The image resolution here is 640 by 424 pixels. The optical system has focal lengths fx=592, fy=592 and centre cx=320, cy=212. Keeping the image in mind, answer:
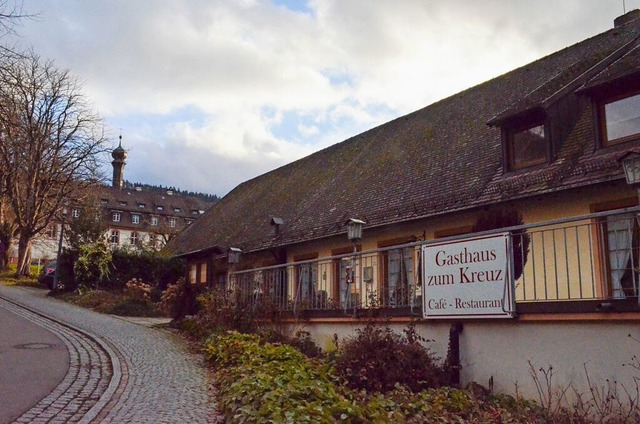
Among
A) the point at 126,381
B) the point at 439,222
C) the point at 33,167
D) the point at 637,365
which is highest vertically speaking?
the point at 33,167

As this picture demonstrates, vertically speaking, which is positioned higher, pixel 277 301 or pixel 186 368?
pixel 277 301

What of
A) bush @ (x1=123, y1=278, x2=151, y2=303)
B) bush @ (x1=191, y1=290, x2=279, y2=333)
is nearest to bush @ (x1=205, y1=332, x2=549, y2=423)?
bush @ (x1=191, y1=290, x2=279, y2=333)

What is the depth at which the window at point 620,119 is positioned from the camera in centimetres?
1067

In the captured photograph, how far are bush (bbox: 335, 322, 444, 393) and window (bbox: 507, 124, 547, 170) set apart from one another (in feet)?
17.6

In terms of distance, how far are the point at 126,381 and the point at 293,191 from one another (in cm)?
1469

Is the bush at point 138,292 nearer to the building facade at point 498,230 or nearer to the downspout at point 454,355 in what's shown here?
the building facade at point 498,230

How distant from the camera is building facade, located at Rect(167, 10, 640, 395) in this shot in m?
7.68

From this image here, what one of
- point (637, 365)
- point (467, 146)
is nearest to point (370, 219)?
point (467, 146)

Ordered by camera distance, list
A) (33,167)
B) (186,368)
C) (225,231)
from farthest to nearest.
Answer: (33,167), (225,231), (186,368)

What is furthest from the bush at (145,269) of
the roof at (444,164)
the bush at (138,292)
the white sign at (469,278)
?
the white sign at (469,278)

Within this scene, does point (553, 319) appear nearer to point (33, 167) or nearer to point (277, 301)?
point (277, 301)

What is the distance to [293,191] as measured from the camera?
23.5 meters

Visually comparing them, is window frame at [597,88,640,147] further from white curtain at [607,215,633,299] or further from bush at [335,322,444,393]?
bush at [335,322,444,393]

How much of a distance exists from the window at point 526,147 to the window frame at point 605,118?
1186 mm
